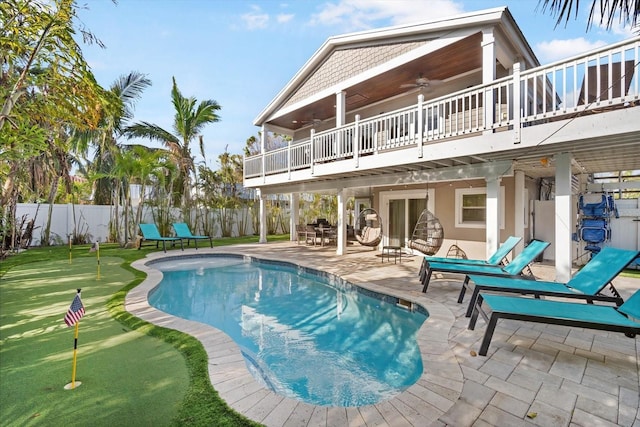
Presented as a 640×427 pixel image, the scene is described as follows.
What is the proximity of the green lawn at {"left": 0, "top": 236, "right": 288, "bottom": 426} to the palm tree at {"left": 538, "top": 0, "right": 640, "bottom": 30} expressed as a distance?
3.96 m

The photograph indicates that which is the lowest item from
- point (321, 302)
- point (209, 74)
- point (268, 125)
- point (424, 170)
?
point (321, 302)

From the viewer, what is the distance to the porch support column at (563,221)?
6.07 metres

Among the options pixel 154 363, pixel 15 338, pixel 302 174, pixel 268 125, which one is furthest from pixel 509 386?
pixel 268 125

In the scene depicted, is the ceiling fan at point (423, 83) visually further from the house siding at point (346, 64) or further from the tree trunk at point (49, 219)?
the tree trunk at point (49, 219)

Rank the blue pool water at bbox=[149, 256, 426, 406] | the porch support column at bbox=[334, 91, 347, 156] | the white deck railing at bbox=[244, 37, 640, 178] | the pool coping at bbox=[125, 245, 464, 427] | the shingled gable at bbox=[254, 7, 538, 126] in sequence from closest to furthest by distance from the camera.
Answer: the pool coping at bbox=[125, 245, 464, 427] < the blue pool water at bbox=[149, 256, 426, 406] < the white deck railing at bbox=[244, 37, 640, 178] < the shingled gable at bbox=[254, 7, 538, 126] < the porch support column at bbox=[334, 91, 347, 156]

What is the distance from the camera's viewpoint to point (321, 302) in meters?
6.91

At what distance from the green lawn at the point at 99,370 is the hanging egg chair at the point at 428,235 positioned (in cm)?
667

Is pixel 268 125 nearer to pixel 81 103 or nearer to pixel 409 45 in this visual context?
pixel 409 45

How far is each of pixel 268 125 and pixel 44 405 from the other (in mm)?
14004

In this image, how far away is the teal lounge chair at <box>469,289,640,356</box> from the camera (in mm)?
3103

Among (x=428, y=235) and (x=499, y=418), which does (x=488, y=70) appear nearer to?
(x=428, y=235)

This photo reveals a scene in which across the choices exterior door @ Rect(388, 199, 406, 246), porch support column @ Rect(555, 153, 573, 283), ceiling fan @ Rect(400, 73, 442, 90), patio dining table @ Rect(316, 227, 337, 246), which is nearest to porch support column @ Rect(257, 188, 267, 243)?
patio dining table @ Rect(316, 227, 337, 246)

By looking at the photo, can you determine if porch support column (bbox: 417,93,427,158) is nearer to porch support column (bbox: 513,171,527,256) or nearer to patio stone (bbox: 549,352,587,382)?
porch support column (bbox: 513,171,527,256)

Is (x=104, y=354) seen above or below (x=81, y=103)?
below
